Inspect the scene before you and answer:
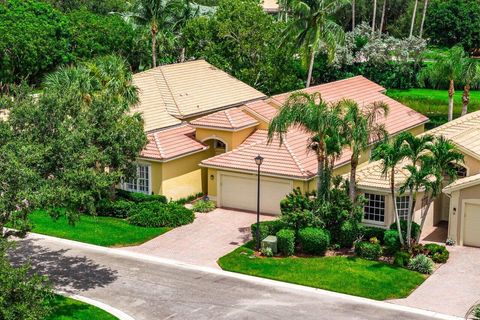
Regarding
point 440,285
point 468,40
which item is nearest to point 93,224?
point 440,285

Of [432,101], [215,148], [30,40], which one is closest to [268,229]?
[215,148]

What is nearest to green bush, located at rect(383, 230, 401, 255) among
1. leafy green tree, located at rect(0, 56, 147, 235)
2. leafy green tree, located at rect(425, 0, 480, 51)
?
leafy green tree, located at rect(0, 56, 147, 235)

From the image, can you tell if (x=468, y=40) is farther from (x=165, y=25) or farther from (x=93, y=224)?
(x=93, y=224)

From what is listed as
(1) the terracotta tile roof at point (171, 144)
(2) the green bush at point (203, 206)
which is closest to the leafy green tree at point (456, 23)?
(1) the terracotta tile roof at point (171, 144)

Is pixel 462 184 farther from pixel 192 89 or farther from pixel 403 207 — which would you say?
pixel 192 89

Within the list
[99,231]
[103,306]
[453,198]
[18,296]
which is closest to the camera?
[18,296]

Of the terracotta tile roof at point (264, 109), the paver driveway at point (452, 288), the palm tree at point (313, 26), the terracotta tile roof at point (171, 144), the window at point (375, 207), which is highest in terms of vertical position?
the palm tree at point (313, 26)

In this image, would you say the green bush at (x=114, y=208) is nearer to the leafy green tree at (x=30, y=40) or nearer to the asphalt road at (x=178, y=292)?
the asphalt road at (x=178, y=292)
